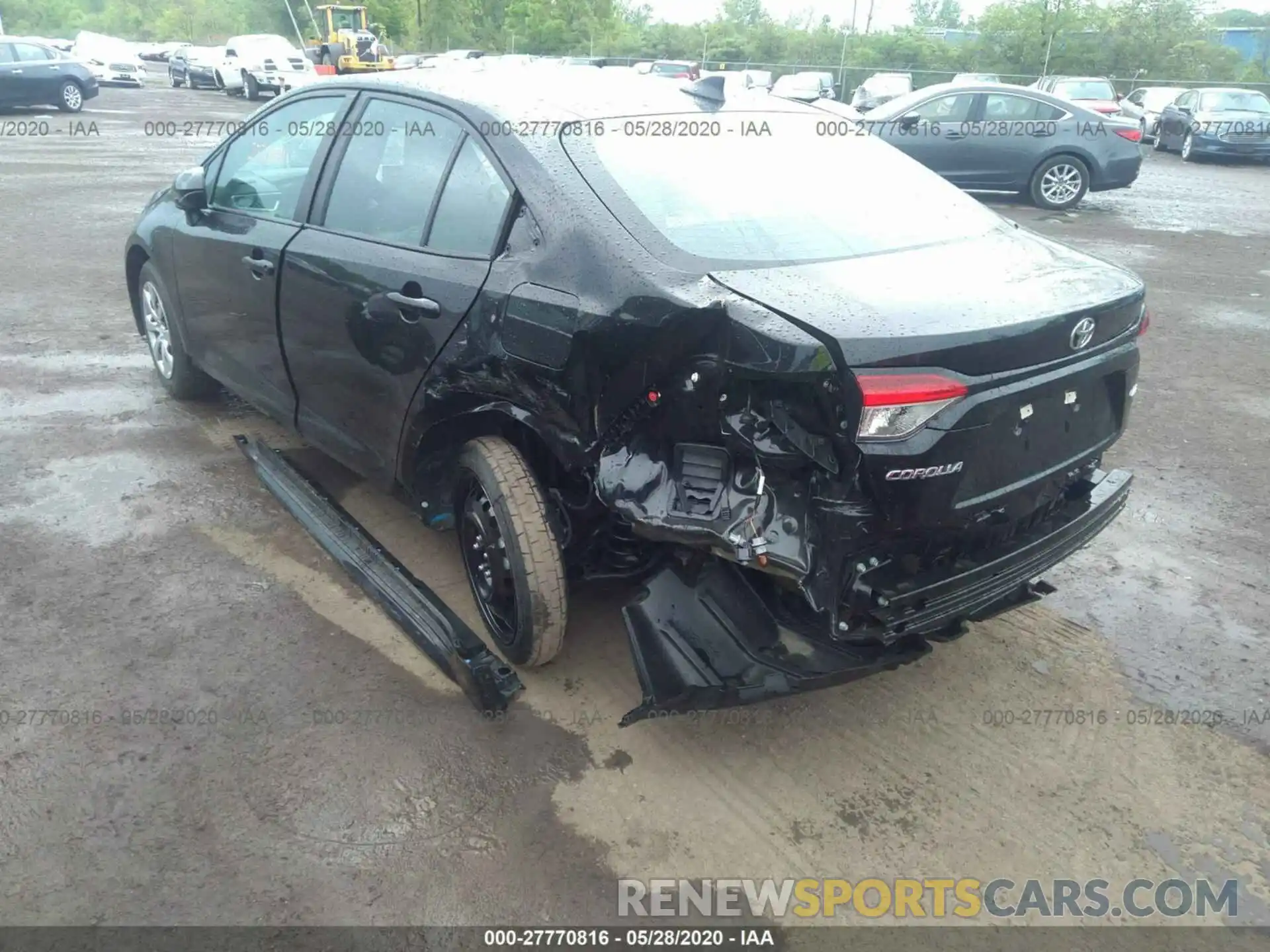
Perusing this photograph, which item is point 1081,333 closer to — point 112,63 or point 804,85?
point 804,85

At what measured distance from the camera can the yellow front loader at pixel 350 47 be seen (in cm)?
2775

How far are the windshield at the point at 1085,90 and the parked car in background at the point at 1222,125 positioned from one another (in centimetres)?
155

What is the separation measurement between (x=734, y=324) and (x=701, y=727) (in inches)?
52.4

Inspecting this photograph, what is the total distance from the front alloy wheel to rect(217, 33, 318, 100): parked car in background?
933 inches

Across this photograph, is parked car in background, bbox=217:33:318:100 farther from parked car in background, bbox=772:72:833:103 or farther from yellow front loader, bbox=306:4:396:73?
parked car in background, bbox=772:72:833:103

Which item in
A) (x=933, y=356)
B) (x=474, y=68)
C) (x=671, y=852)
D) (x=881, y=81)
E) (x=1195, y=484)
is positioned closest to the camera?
(x=933, y=356)

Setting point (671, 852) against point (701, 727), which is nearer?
point (671, 852)

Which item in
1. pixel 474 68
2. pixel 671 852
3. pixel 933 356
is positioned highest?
pixel 474 68

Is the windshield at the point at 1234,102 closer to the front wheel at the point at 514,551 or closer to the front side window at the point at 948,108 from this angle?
the front side window at the point at 948,108

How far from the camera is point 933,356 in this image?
2385 millimetres

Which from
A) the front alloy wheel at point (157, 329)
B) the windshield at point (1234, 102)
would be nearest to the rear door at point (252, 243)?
the front alloy wheel at point (157, 329)

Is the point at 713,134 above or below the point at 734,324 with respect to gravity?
above

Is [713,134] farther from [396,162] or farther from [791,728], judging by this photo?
[791,728]

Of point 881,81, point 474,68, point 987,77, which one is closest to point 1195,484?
point 474,68
